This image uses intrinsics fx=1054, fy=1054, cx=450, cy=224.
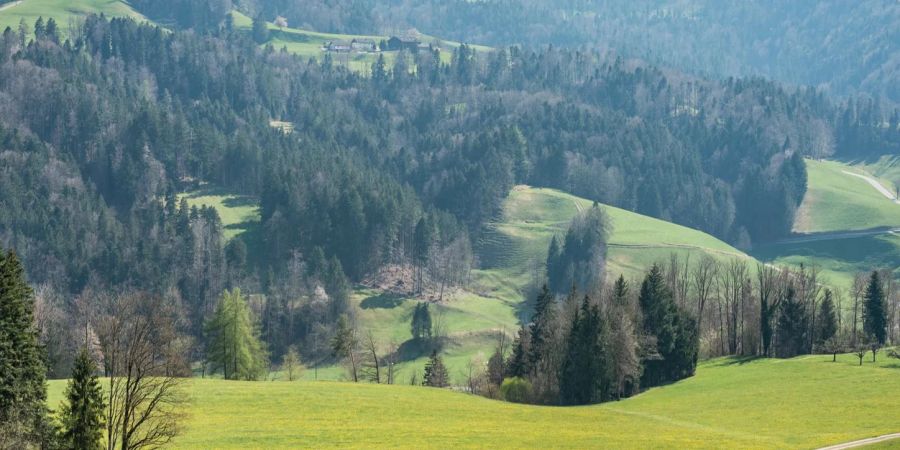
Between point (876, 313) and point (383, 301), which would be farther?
point (383, 301)

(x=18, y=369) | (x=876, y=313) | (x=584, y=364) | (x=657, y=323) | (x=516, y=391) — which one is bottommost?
(x=516, y=391)

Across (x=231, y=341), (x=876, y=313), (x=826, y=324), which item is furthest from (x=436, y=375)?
(x=876, y=313)

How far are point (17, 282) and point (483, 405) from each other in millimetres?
38723

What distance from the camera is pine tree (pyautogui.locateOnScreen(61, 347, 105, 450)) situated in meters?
54.0

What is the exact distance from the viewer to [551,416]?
266 ft

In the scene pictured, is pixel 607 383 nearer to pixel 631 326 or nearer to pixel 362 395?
pixel 631 326

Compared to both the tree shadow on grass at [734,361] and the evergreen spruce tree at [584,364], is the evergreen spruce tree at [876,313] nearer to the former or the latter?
the tree shadow on grass at [734,361]

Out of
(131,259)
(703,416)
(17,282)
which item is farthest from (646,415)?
(131,259)

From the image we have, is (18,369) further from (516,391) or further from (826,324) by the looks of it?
(826,324)

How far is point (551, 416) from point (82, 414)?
38.3 metres

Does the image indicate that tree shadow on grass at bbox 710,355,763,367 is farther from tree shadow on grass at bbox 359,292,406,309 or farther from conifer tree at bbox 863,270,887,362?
tree shadow on grass at bbox 359,292,406,309

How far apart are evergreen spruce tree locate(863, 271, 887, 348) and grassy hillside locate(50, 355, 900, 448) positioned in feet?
74.6

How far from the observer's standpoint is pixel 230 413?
74188 millimetres

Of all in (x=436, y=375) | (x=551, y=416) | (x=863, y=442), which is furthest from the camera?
(x=436, y=375)
